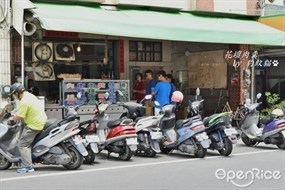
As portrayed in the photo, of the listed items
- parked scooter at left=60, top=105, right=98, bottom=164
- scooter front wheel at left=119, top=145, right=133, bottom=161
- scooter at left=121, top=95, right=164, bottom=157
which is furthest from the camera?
scooter at left=121, top=95, right=164, bottom=157

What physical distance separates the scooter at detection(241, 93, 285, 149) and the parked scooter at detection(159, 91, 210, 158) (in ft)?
6.94

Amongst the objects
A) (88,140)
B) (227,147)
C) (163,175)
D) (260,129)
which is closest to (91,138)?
(88,140)

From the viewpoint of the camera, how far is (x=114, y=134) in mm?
9797

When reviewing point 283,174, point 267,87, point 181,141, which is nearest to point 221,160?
point 181,141

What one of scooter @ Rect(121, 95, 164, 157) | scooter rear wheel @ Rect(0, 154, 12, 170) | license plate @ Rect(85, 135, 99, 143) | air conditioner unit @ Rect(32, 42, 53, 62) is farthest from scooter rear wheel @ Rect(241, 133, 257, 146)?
scooter rear wheel @ Rect(0, 154, 12, 170)

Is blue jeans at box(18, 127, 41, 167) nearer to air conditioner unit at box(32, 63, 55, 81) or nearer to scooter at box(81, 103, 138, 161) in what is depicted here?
scooter at box(81, 103, 138, 161)

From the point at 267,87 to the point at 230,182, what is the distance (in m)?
13.0

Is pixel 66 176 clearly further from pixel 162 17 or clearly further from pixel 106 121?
pixel 162 17

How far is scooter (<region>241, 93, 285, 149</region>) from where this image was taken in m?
11.6

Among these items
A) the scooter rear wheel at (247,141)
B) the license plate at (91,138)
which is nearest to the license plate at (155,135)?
the license plate at (91,138)

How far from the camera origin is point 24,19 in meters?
11.0

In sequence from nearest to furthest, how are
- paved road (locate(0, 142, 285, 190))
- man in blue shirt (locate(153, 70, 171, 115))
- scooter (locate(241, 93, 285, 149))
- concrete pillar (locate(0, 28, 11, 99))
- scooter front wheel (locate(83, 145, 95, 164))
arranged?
paved road (locate(0, 142, 285, 190)) < scooter front wheel (locate(83, 145, 95, 164)) < concrete pillar (locate(0, 28, 11, 99)) < scooter (locate(241, 93, 285, 149)) < man in blue shirt (locate(153, 70, 171, 115))

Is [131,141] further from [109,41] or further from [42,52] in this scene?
[109,41]

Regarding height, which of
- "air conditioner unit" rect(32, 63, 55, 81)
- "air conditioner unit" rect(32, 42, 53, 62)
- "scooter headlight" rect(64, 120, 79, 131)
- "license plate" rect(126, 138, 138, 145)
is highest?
"air conditioner unit" rect(32, 42, 53, 62)
